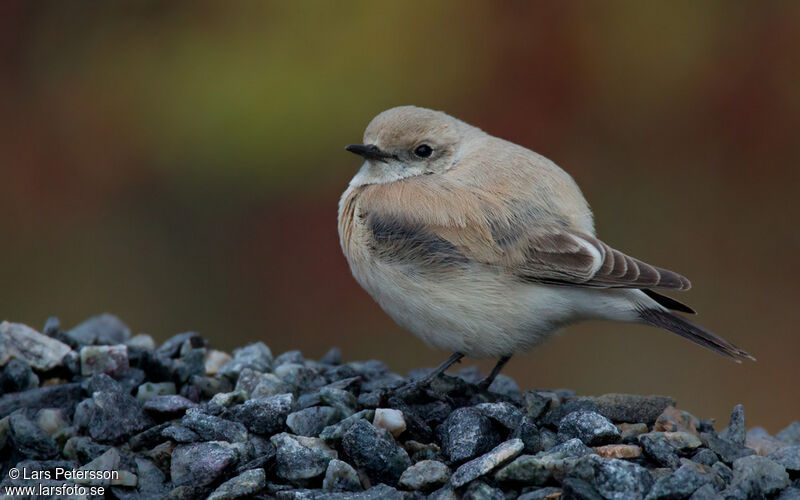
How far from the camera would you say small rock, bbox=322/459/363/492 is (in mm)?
2807

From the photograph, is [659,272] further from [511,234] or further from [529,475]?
[529,475]

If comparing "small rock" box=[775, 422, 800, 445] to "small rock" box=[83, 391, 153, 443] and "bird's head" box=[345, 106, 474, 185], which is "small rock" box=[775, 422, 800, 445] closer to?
"bird's head" box=[345, 106, 474, 185]

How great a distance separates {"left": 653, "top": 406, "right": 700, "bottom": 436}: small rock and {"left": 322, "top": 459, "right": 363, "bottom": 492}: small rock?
1.06 metres

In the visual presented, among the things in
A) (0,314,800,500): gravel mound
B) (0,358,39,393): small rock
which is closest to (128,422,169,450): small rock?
(0,314,800,500): gravel mound

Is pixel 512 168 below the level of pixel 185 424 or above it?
above

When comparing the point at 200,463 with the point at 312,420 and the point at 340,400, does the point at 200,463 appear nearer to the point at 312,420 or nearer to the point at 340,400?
the point at 312,420

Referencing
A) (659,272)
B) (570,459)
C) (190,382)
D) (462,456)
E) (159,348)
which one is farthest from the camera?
(159,348)

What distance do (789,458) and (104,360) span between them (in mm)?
2405

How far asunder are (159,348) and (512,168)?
164 centimetres

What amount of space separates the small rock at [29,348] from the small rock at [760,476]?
7.94 ft

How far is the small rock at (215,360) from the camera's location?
3835 mm

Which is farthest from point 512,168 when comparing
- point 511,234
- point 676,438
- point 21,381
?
point 21,381

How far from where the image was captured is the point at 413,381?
3.66 metres

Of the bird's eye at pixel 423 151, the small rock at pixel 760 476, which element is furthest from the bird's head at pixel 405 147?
the small rock at pixel 760 476
